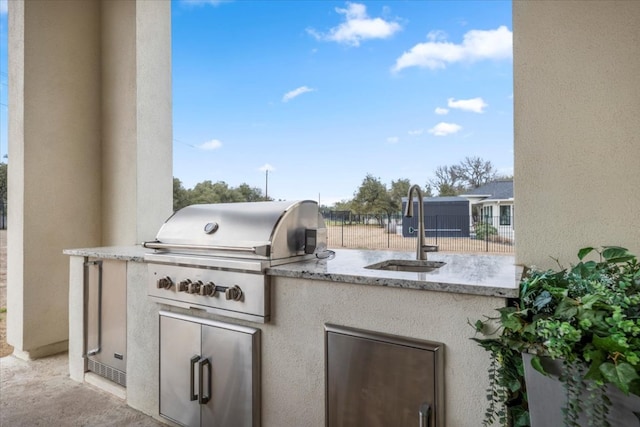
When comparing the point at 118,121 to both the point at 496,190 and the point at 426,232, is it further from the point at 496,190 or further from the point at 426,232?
the point at 496,190

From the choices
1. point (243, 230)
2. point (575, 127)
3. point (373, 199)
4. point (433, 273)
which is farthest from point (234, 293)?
point (575, 127)

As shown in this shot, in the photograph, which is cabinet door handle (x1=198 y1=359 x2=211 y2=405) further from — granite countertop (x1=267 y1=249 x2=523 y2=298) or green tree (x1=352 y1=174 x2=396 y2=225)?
green tree (x1=352 y1=174 x2=396 y2=225)

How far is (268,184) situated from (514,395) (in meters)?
2.27

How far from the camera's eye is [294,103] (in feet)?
9.39

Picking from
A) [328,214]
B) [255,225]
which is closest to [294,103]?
[328,214]

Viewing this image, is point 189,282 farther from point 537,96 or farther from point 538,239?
point 537,96

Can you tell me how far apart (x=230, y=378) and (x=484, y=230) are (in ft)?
5.37

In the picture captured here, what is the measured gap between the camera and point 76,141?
3.07 meters

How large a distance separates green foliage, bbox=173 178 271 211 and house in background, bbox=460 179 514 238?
1620 millimetres

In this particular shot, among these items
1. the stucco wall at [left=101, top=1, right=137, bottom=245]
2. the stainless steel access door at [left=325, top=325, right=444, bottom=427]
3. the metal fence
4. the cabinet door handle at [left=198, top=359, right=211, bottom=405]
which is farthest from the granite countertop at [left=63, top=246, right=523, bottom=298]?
the stucco wall at [left=101, top=1, right=137, bottom=245]

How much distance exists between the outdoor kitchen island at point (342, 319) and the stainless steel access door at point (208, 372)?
0.04 m

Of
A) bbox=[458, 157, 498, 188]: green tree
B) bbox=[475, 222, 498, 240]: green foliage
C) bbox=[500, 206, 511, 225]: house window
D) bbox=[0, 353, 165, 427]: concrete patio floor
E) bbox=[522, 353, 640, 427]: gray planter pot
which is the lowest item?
bbox=[0, 353, 165, 427]: concrete patio floor

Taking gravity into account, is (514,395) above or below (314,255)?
below

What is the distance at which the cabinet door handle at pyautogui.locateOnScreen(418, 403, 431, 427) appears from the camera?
126 centimetres
